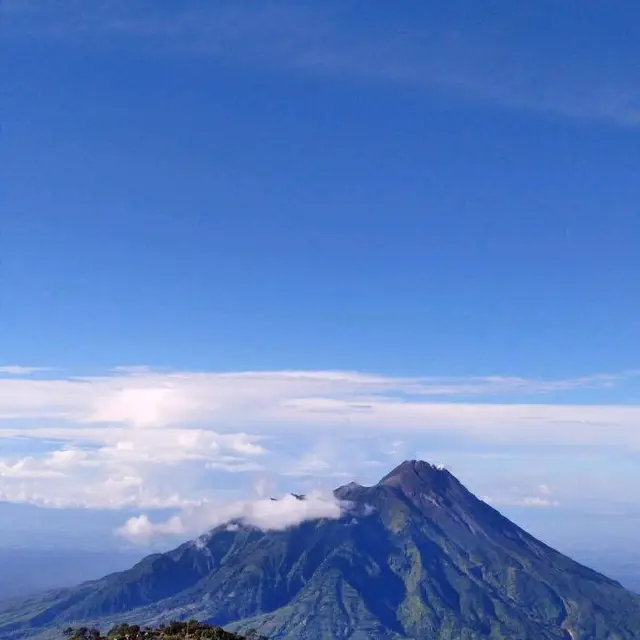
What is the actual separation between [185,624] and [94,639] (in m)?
18.9

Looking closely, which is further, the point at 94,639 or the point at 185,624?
the point at 185,624

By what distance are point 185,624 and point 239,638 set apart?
13.8 metres

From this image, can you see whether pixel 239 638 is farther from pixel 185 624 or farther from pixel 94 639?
pixel 94 639

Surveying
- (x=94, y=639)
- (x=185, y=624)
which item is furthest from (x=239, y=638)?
(x=94, y=639)

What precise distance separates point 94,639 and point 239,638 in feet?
90.8

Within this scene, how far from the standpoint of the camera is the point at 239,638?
162625 mm

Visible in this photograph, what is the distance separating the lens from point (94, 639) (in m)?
160

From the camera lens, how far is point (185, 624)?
170 metres
